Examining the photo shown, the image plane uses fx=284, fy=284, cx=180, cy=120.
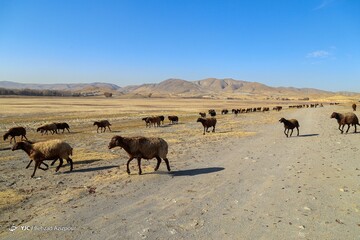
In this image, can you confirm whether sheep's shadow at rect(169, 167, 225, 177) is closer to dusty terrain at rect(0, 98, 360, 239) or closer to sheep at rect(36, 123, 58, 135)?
dusty terrain at rect(0, 98, 360, 239)

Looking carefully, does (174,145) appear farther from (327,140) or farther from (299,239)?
(299,239)

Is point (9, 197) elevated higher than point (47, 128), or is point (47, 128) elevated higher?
point (9, 197)

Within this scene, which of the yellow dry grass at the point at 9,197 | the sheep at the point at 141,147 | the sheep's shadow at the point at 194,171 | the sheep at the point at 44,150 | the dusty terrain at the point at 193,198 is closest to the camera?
the dusty terrain at the point at 193,198

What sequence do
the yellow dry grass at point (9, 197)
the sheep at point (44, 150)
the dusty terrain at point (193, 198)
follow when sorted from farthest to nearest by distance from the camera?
the sheep at point (44, 150), the yellow dry grass at point (9, 197), the dusty terrain at point (193, 198)

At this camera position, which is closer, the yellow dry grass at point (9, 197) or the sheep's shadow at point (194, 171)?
the yellow dry grass at point (9, 197)

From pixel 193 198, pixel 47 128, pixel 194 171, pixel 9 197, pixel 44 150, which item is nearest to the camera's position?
pixel 193 198

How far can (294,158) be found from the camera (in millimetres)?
14969

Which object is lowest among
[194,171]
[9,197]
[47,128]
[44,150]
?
[47,128]

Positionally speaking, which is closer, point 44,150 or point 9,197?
point 9,197

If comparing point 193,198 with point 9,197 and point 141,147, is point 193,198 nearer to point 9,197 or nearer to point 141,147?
point 141,147

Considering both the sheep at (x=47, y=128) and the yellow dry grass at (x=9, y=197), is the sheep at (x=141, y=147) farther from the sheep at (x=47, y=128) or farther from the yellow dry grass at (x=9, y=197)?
the sheep at (x=47, y=128)

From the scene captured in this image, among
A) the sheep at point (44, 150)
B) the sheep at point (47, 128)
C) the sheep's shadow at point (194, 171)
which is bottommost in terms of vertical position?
the sheep at point (47, 128)

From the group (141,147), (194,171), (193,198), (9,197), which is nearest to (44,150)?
(9,197)

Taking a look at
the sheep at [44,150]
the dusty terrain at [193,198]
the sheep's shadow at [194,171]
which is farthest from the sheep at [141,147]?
the sheep at [44,150]
